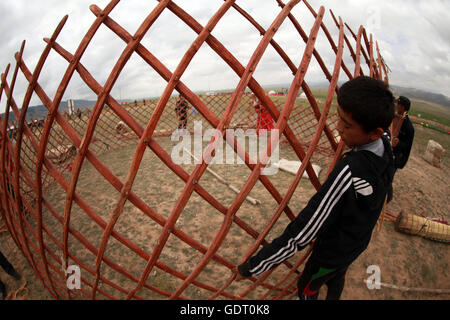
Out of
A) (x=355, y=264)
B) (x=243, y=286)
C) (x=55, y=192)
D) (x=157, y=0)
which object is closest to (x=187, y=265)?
(x=243, y=286)

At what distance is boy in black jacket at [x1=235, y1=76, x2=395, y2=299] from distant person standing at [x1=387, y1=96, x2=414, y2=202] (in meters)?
1.43

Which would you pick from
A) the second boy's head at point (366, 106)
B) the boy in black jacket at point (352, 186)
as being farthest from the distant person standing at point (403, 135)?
the second boy's head at point (366, 106)

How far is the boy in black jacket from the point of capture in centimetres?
68

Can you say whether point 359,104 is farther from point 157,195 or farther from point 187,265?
point 157,195

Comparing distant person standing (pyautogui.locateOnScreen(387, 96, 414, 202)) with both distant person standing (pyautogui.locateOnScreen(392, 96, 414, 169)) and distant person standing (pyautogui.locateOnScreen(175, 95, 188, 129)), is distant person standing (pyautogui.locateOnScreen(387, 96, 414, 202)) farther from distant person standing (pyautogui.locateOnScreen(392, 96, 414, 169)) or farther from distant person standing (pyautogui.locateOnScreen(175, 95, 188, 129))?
distant person standing (pyautogui.locateOnScreen(175, 95, 188, 129))

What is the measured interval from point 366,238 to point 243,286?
42.4 inches

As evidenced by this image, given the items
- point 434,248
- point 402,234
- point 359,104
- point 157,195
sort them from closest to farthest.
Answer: point 359,104 → point 434,248 → point 402,234 → point 157,195

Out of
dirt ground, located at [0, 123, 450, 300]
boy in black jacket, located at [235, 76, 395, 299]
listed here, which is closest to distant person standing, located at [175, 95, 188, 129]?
dirt ground, located at [0, 123, 450, 300]

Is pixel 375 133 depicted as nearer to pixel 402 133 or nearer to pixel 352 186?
pixel 352 186

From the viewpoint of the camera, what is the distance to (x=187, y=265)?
6.09 feet

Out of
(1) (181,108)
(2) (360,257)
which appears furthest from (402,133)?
(1) (181,108)

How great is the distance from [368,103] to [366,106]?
0.01m

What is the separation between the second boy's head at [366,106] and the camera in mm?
672

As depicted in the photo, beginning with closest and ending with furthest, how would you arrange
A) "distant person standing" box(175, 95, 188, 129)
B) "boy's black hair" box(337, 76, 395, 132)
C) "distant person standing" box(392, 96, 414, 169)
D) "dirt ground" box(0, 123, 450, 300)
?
"boy's black hair" box(337, 76, 395, 132), "dirt ground" box(0, 123, 450, 300), "distant person standing" box(392, 96, 414, 169), "distant person standing" box(175, 95, 188, 129)
